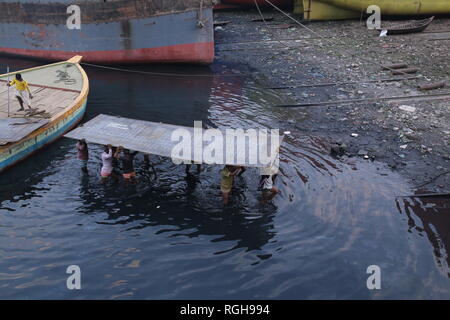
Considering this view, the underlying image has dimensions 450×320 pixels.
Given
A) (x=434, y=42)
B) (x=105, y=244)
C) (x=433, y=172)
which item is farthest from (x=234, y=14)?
(x=105, y=244)

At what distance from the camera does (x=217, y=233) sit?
30.5 ft

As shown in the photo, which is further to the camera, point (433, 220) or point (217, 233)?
point (433, 220)

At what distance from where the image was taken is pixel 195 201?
10305mm

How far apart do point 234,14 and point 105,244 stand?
27.6m

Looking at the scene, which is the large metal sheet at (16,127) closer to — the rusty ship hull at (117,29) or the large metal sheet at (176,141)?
the large metal sheet at (176,141)

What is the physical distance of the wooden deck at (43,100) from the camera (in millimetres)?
13195

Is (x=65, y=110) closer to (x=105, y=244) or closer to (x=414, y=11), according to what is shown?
(x=105, y=244)

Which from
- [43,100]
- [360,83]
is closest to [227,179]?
[43,100]

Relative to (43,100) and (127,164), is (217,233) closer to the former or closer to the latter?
(127,164)

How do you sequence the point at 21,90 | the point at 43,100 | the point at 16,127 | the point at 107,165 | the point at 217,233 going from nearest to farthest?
1. the point at 217,233
2. the point at 107,165
3. the point at 16,127
4. the point at 21,90
5. the point at 43,100

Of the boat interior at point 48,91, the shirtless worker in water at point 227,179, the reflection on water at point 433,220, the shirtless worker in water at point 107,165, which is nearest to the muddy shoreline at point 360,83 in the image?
the reflection on water at point 433,220

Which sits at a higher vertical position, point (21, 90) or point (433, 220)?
point (21, 90)

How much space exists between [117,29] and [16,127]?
33.1 ft

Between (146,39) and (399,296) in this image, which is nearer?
(399,296)
